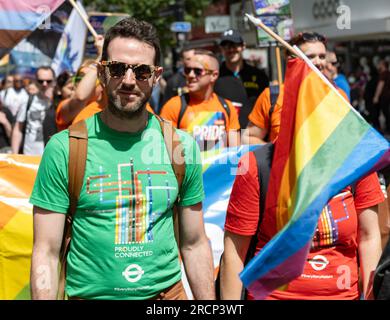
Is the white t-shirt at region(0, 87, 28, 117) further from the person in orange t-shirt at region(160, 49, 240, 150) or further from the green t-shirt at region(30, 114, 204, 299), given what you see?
the green t-shirt at region(30, 114, 204, 299)

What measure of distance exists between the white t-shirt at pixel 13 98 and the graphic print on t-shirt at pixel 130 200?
1068 centimetres

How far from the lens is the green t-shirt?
3.57m

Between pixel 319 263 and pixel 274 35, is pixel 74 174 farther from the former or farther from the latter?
pixel 319 263

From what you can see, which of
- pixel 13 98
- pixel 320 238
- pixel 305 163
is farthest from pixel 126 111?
pixel 13 98

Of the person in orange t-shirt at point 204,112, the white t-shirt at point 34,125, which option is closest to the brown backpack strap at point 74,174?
the person in orange t-shirt at point 204,112

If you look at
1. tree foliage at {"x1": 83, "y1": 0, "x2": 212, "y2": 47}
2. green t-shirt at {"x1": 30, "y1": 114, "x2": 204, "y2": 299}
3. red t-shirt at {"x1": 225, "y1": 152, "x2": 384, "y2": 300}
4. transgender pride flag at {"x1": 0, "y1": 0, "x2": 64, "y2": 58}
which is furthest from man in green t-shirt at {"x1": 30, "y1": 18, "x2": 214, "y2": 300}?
tree foliage at {"x1": 83, "y1": 0, "x2": 212, "y2": 47}

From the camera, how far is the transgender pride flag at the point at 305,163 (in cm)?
329

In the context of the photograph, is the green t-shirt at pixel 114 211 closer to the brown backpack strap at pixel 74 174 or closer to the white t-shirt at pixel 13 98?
the brown backpack strap at pixel 74 174

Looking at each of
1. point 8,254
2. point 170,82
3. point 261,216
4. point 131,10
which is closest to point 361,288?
point 261,216

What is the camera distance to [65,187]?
356 cm

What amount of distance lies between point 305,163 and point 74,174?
3.16 feet
